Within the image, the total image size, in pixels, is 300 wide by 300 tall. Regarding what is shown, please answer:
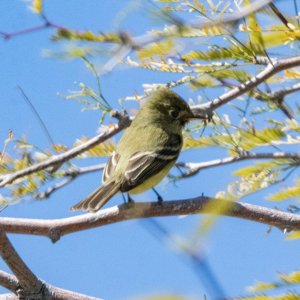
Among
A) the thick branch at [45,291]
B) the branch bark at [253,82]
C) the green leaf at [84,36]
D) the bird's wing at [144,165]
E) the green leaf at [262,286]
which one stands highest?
the green leaf at [84,36]

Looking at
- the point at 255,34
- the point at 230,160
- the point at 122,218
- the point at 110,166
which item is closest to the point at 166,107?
the point at 110,166

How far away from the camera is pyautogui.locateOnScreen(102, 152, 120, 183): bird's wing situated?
174 inches

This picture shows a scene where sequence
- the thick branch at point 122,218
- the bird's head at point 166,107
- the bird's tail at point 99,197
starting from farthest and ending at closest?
the bird's head at point 166,107 → the bird's tail at point 99,197 → the thick branch at point 122,218

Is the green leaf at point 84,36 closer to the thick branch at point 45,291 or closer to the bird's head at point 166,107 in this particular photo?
the thick branch at point 45,291

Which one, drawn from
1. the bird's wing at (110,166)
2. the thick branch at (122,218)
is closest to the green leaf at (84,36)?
the thick branch at (122,218)

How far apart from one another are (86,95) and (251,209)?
0.95 meters

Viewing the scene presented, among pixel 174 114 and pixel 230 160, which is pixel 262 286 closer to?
pixel 230 160

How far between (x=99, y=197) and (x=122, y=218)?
0.76 metres

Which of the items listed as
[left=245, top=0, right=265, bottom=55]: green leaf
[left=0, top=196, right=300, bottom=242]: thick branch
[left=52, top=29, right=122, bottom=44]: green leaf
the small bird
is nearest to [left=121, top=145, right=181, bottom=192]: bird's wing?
the small bird

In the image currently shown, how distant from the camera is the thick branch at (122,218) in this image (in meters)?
3.20

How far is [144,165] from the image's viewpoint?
187 inches

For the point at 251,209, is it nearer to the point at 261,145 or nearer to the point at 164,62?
the point at 261,145

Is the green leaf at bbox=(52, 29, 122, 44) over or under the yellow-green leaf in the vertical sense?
over

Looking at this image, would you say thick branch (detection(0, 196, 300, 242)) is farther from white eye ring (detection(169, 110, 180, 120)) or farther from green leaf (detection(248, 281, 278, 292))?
white eye ring (detection(169, 110, 180, 120))
